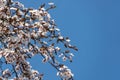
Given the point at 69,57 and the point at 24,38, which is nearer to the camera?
the point at 24,38

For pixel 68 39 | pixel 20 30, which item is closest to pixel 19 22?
pixel 20 30

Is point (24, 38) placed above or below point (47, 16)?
below

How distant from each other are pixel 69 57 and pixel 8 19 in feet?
5.90

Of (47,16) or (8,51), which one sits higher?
(47,16)

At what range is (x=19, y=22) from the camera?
13453 millimetres

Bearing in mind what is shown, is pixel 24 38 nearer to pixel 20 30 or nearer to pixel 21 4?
pixel 20 30

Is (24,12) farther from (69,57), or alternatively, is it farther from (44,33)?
(69,57)

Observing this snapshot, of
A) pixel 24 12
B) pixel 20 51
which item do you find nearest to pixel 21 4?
pixel 24 12

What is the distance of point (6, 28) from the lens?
43.9 ft

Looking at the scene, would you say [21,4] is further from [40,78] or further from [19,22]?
[40,78]

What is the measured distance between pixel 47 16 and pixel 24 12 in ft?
1.93

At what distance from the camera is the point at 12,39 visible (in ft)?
43.3

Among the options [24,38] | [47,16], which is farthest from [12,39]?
[47,16]

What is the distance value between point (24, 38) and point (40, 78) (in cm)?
109
